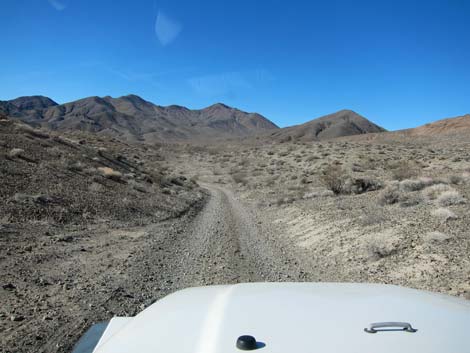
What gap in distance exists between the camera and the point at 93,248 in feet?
33.5

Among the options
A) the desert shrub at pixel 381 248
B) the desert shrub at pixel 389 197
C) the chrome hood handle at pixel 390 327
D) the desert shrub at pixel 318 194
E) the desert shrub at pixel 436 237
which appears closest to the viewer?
the chrome hood handle at pixel 390 327

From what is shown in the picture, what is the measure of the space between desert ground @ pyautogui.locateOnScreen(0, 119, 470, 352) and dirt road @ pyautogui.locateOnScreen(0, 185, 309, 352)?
0.03 meters

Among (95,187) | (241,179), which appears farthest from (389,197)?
(241,179)

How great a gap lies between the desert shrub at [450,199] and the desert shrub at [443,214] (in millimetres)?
1389

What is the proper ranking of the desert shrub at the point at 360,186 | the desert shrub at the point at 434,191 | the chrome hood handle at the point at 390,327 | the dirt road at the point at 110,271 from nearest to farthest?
1. the chrome hood handle at the point at 390,327
2. the dirt road at the point at 110,271
3. the desert shrub at the point at 434,191
4. the desert shrub at the point at 360,186

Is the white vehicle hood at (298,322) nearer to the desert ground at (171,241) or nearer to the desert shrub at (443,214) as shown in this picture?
the desert ground at (171,241)

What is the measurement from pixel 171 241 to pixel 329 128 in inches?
6520

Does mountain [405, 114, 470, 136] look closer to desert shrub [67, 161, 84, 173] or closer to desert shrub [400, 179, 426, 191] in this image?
desert shrub [400, 179, 426, 191]

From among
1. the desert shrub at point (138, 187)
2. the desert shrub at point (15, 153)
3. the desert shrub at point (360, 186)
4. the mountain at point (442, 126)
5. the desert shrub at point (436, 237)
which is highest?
the mountain at point (442, 126)

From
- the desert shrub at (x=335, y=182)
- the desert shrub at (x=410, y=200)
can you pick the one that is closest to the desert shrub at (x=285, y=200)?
the desert shrub at (x=335, y=182)

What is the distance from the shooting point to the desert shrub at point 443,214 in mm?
10271

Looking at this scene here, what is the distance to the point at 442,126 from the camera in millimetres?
69500

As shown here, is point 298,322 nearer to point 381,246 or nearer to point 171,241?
point 381,246

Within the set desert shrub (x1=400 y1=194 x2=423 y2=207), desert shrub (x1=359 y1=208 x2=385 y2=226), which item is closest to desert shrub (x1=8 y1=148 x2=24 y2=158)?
desert shrub (x1=359 y1=208 x2=385 y2=226)
